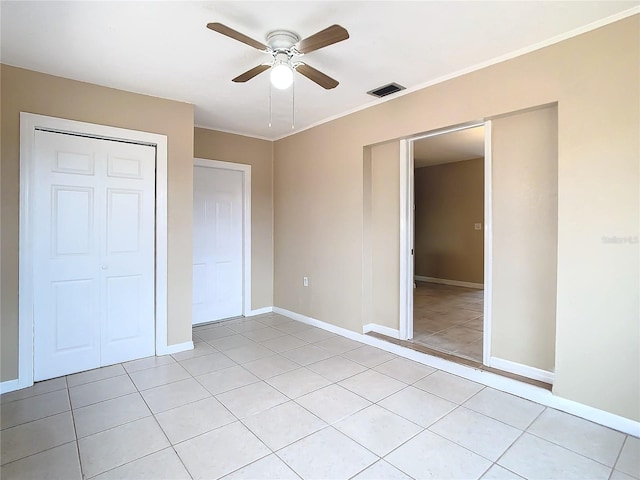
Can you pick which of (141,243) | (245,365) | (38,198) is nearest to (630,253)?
(245,365)

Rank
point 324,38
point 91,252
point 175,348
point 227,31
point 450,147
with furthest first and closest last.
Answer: point 450,147
point 175,348
point 91,252
point 324,38
point 227,31

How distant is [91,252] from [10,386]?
3.93 feet

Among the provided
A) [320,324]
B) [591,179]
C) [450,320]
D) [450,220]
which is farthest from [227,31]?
[450,220]

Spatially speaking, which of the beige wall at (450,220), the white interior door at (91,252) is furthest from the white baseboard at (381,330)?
the beige wall at (450,220)

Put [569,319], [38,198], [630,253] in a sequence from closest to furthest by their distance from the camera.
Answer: [630,253]
[569,319]
[38,198]

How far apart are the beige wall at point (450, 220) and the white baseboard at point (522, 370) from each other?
175 inches

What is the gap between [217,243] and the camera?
471 cm

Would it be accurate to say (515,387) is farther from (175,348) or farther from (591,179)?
(175,348)

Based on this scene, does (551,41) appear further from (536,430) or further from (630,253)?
(536,430)

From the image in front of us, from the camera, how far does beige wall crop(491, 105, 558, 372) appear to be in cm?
266

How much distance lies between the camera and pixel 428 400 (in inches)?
101

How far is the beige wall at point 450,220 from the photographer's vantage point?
278 inches

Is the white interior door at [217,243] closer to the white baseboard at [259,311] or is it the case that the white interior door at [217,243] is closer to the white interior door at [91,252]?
the white baseboard at [259,311]

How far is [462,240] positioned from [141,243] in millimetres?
6219
